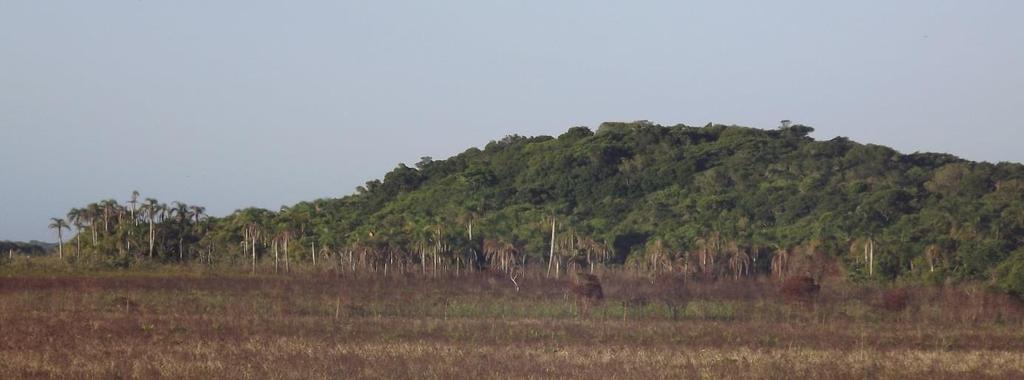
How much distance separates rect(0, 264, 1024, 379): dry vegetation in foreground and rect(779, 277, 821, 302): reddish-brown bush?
1.32ft

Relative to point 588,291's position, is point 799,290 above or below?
below

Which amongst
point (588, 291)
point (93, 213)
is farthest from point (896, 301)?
point (93, 213)

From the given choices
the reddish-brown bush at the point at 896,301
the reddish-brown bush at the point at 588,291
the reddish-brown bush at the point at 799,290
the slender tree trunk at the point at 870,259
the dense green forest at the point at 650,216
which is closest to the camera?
the reddish-brown bush at the point at 896,301

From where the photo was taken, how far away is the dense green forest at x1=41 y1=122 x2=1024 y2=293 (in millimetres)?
82312

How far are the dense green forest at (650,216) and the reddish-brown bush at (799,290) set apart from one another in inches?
343

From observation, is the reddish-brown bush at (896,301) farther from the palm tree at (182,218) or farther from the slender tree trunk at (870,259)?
the palm tree at (182,218)

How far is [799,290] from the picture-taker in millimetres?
59844

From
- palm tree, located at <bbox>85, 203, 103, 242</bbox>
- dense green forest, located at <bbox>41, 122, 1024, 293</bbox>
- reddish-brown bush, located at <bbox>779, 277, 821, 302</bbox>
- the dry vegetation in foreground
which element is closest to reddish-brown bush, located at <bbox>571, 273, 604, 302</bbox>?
the dry vegetation in foreground

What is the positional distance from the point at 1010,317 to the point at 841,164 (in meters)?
73.5

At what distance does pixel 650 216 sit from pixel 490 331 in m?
67.2

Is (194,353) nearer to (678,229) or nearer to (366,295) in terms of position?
(366,295)

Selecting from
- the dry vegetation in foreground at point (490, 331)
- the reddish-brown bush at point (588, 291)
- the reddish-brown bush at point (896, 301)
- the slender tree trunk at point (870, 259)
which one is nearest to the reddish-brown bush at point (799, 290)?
the dry vegetation in foreground at point (490, 331)

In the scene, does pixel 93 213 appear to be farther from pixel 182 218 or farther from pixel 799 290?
pixel 799 290

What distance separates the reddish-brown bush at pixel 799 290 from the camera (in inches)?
2321
